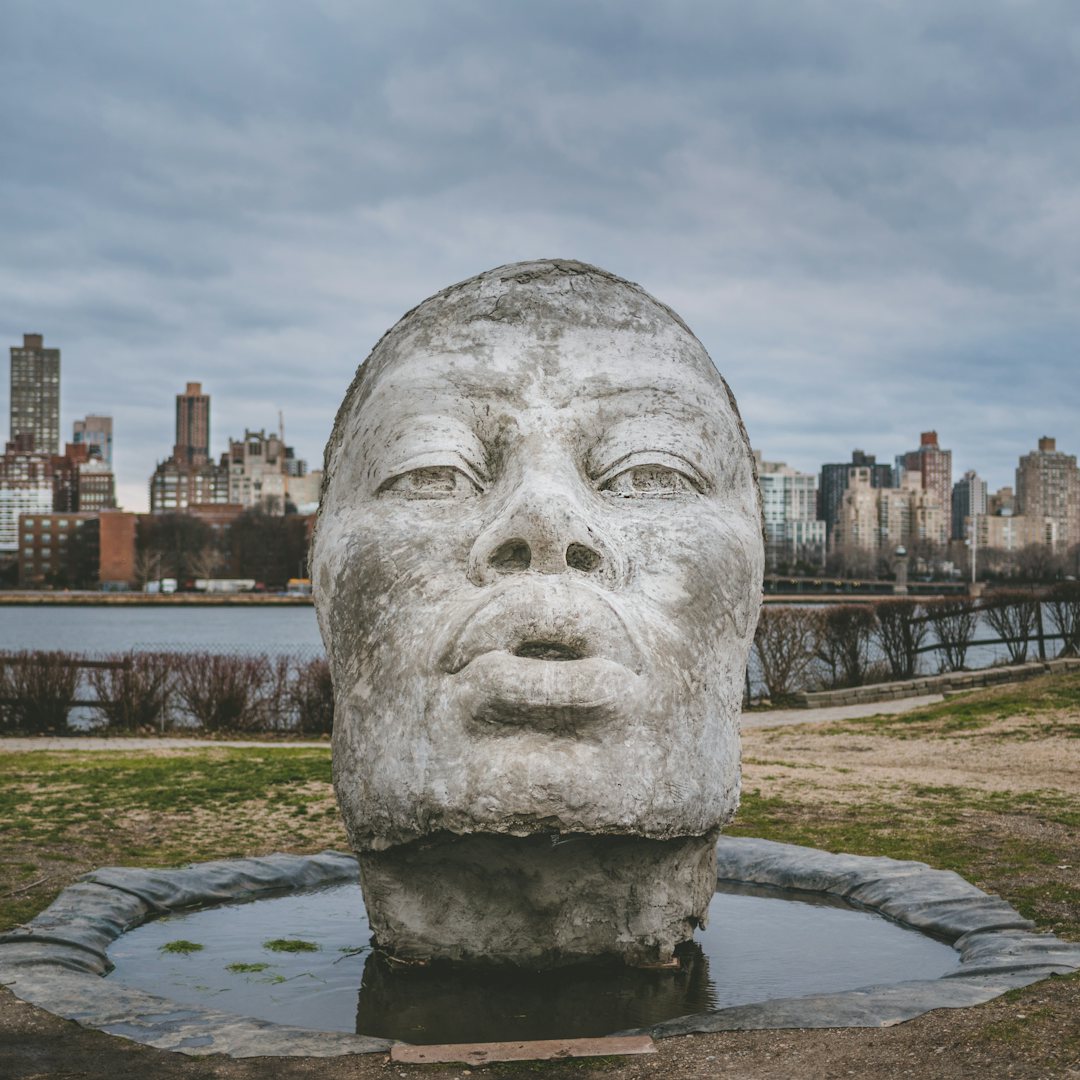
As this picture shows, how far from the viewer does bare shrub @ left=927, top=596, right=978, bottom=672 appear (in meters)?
30.4

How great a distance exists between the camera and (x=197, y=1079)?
14.1ft

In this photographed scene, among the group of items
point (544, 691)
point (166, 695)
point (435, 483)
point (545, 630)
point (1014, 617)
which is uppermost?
point (435, 483)

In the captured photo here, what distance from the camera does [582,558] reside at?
559cm

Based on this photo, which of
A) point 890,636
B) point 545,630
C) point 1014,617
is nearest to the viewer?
point 545,630

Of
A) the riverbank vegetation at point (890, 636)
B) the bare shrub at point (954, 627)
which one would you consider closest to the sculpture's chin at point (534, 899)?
the riverbank vegetation at point (890, 636)

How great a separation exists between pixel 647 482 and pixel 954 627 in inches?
1038

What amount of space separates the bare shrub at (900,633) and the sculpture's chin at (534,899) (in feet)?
77.7

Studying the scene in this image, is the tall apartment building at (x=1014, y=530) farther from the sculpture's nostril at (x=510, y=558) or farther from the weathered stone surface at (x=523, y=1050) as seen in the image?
the weathered stone surface at (x=523, y=1050)

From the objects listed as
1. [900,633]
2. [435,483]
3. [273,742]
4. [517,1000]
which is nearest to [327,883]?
[517,1000]

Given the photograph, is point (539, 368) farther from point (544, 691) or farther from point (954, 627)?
point (954, 627)

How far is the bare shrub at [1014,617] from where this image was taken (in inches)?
1249

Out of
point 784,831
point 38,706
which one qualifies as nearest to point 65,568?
point 38,706

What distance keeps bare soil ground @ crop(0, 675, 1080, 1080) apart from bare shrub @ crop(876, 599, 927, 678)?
648cm

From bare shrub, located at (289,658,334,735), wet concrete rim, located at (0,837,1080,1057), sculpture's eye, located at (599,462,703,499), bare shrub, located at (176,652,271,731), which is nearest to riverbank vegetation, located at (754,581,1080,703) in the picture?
bare shrub, located at (289,658,334,735)
